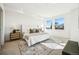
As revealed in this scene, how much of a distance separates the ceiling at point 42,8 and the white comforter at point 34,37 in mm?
438

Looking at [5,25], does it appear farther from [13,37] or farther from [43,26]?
[43,26]

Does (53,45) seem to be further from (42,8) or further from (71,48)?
(42,8)

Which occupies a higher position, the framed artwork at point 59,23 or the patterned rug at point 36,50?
the framed artwork at point 59,23

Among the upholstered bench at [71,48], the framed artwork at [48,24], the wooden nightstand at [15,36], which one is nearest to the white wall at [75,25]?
the upholstered bench at [71,48]

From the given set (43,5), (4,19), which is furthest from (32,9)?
(4,19)

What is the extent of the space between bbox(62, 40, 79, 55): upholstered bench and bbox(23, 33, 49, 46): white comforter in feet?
1.48

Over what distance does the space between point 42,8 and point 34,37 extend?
0.64 meters

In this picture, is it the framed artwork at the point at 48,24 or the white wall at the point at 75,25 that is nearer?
the white wall at the point at 75,25

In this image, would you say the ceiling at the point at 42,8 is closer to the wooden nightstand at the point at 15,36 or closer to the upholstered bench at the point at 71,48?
the wooden nightstand at the point at 15,36

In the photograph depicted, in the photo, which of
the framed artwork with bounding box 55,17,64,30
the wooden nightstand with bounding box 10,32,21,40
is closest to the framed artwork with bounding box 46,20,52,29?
the framed artwork with bounding box 55,17,64,30

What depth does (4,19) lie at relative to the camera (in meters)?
1.74

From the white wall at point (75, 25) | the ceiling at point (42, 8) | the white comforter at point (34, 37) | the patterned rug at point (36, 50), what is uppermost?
the ceiling at point (42, 8)

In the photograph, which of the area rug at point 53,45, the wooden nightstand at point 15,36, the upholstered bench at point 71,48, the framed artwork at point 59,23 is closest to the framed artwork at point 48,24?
the framed artwork at point 59,23

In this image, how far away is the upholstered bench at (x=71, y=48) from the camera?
5.56ft
